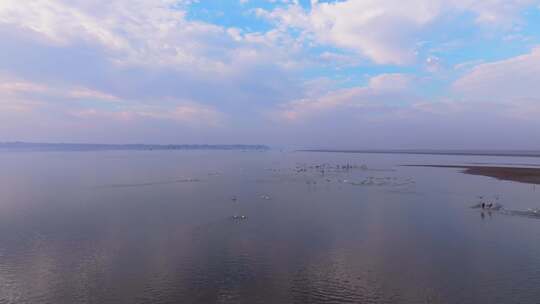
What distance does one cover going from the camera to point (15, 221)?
31.8 m

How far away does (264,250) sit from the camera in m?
24.3

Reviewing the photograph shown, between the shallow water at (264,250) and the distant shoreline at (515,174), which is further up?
the distant shoreline at (515,174)

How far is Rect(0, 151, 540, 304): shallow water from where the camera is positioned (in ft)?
59.0

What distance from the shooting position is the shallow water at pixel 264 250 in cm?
1798

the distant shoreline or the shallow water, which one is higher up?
the distant shoreline

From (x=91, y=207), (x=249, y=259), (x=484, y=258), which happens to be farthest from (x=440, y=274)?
(x=91, y=207)

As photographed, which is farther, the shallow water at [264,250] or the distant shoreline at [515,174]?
the distant shoreline at [515,174]

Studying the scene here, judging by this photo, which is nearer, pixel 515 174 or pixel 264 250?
pixel 264 250

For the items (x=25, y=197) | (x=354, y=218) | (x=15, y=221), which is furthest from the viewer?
(x=25, y=197)

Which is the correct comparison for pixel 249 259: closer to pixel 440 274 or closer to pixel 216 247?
pixel 216 247

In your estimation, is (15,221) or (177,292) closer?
(177,292)

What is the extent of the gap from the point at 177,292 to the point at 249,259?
5705mm

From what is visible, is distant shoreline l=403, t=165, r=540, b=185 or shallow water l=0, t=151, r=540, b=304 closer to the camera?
shallow water l=0, t=151, r=540, b=304

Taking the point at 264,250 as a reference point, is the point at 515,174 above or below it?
above
